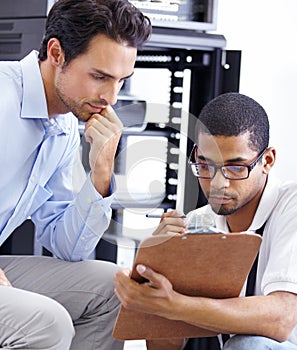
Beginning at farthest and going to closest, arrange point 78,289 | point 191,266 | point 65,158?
1. point 65,158
2. point 78,289
3. point 191,266

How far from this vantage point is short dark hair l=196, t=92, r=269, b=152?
1845 millimetres

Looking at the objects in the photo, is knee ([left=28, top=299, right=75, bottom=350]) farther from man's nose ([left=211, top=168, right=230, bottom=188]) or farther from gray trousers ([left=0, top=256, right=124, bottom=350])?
man's nose ([left=211, top=168, right=230, bottom=188])

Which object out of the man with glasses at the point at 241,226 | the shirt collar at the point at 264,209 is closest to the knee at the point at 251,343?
the man with glasses at the point at 241,226

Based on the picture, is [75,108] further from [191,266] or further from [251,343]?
[251,343]

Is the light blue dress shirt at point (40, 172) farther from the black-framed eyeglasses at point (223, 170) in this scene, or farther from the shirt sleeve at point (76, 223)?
the black-framed eyeglasses at point (223, 170)

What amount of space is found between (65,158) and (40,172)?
0.34 ft

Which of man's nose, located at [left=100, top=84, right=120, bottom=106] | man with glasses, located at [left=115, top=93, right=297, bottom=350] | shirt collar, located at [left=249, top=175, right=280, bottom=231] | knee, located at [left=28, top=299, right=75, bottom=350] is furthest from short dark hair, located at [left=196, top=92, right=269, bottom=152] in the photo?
knee, located at [left=28, top=299, right=75, bottom=350]

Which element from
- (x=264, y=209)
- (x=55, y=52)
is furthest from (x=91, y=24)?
(x=264, y=209)

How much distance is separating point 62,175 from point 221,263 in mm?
577

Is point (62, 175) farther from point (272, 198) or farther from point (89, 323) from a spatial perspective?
point (272, 198)

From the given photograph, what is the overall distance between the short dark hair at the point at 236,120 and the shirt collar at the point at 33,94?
1.14ft

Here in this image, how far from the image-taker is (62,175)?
201 cm

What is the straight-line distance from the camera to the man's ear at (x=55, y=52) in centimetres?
185

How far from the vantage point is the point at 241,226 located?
192 centimetres
